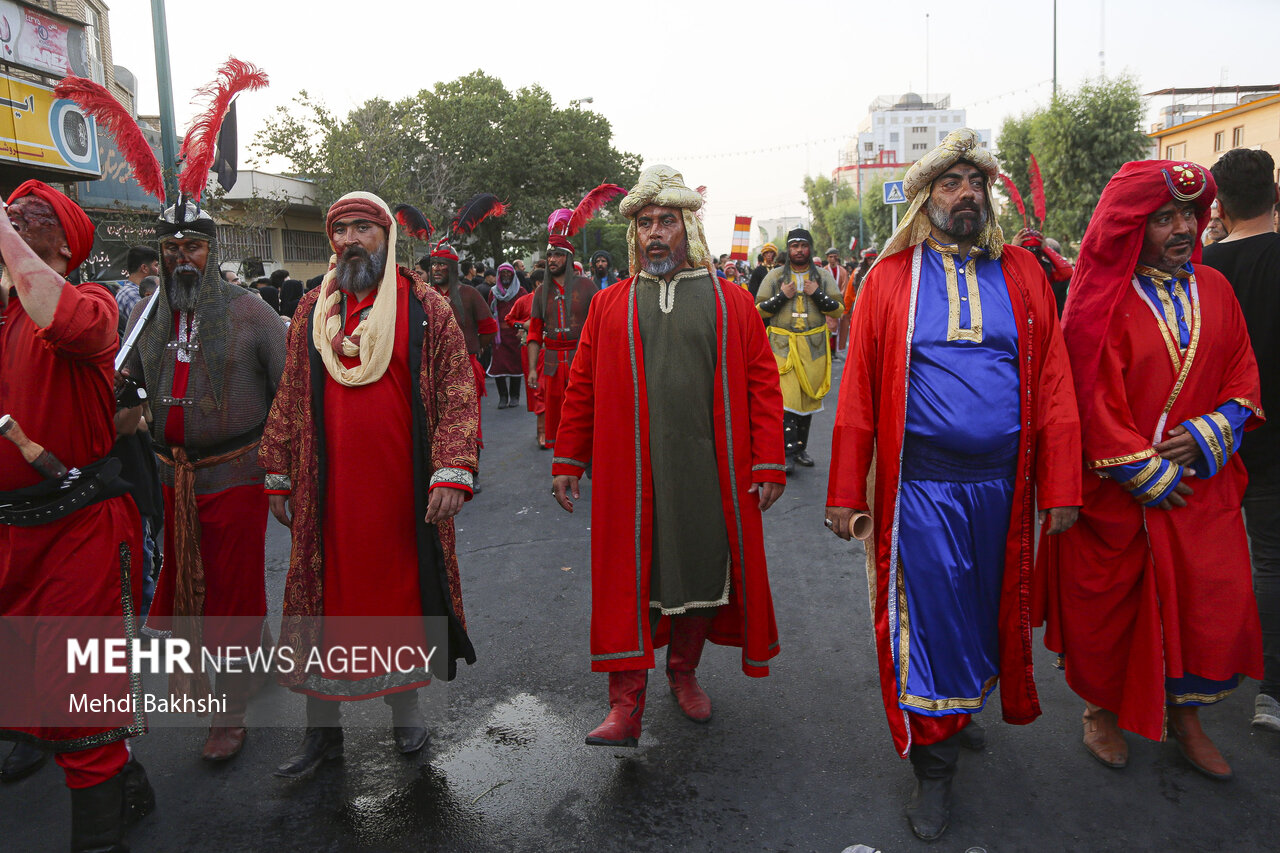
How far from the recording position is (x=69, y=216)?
9.70 ft

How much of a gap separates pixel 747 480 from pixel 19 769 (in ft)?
9.89

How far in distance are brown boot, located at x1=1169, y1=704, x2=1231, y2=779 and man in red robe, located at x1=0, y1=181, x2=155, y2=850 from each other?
3689 millimetres

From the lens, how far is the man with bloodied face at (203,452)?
3.56 m

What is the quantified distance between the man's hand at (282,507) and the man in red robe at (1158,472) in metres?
2.95

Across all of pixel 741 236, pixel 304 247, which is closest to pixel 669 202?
pixel 741 236

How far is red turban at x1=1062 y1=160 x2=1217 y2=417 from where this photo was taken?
10.1 ft

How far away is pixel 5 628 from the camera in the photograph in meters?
2.83

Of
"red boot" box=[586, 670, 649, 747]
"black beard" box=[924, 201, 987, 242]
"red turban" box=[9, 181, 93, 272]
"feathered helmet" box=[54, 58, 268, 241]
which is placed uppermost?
"feathered helmet" box=[54, 58, 268, 241]

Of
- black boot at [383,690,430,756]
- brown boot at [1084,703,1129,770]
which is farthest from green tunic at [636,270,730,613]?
brown boot at [1084,703,1129,770]

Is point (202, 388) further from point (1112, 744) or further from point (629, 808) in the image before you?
point (1112, 744)

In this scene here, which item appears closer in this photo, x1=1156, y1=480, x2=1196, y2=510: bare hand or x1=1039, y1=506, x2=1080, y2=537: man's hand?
x1=1039, y1=506, x2=1080, y2=537: man's hand

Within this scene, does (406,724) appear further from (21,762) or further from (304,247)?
(304,247)

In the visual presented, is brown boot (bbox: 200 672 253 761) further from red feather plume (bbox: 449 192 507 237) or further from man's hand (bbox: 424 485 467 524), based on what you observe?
red feather plume (bbox: 449 192 507 237)

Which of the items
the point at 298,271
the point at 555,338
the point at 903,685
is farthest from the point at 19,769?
the point at 298,271
